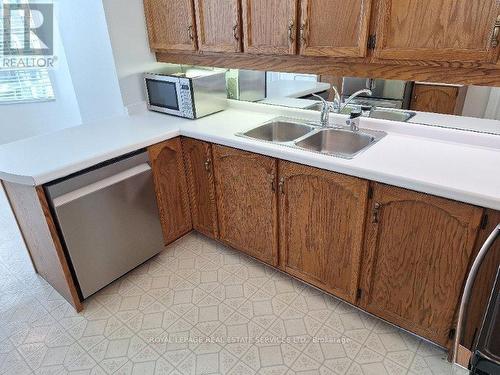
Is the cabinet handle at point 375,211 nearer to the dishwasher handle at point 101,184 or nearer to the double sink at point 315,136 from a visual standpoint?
the double sink at point 315,136

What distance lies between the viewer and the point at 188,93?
220 cm

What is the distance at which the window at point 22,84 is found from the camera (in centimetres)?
335

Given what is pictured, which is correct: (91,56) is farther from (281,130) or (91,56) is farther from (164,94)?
(281,130)

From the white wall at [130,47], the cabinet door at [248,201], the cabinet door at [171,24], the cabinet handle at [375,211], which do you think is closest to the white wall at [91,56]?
the white wall at [130,47]

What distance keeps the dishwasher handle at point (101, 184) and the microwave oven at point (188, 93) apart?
54cm

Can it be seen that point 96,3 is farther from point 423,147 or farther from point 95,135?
point 423,147

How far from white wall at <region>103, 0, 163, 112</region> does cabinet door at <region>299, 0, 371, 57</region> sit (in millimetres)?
1231

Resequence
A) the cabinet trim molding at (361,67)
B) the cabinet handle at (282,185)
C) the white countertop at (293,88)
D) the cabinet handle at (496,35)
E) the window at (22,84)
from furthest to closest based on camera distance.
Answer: the window at (22,84), the white countertop at (293,88), the cabinet handle at (282,185), the cabinet trim molding at (361,67), the cabinet handle at (496,35)

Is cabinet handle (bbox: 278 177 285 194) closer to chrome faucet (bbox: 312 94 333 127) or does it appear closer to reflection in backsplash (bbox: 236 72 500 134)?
chrome faucet (bbox: 312 94 333 127)

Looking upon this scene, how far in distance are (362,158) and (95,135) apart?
1.54m

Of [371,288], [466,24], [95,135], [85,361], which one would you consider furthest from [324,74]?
[85,361]

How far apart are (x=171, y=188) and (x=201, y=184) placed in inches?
7.7
